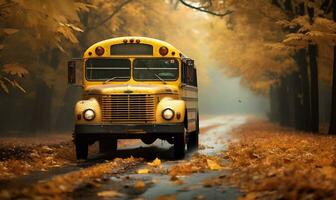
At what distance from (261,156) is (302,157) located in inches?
37.0

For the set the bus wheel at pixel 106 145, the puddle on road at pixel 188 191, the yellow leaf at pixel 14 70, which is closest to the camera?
the puddle on road at pixel 188 191

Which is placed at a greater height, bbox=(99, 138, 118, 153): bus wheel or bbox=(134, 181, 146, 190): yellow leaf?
bbox=(99, 138, 118, 153): bus wheel

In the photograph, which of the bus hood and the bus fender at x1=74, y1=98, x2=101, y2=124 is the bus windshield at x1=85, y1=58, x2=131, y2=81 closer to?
the bus hood

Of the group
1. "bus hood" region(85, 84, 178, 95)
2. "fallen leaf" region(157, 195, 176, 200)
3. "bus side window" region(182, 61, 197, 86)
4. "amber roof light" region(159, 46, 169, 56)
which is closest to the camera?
"fallen leaf" region(157, 195, 176, 200)

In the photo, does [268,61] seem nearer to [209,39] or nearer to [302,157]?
[209,39]

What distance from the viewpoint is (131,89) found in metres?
13.9

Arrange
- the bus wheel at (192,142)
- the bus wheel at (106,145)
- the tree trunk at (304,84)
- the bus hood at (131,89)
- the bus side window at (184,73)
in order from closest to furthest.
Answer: the bus hood at (131,89), the bus side window at (184,73), the bus wheel at (106,145), the bus wheel at (192,142), the tree trunk at (304,84)

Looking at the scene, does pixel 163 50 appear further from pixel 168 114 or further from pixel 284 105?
pixel 284 105

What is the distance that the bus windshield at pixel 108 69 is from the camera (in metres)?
15.0

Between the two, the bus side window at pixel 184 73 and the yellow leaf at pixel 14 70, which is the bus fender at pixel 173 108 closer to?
the bus side window at pixel 184 73

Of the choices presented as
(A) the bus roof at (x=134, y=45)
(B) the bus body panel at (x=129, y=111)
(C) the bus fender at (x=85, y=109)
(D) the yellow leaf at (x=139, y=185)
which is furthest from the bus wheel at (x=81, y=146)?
(D) the yellow leaf at (x=139, y=185)

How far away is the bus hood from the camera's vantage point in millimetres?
13927

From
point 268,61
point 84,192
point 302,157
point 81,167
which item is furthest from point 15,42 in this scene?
point 84,192

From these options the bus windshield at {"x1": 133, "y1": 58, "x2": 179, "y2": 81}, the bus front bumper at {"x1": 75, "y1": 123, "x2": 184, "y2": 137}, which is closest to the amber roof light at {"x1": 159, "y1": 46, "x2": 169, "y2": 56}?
the bus windshield at {"x1": 133, "y1": 58, "x2": 179, "y2": 81}
